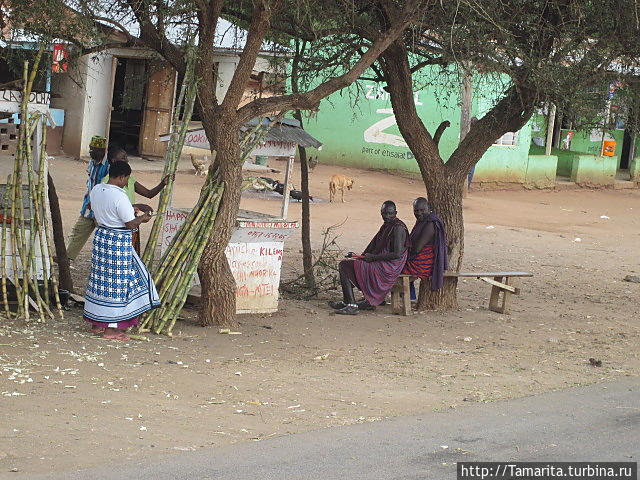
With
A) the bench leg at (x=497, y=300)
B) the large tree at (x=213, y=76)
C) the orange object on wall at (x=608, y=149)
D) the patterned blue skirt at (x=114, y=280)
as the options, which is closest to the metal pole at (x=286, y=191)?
the large tree at (x=213, y=76)

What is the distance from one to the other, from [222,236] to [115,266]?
3.80 ft

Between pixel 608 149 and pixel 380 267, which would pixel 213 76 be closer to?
pixel 380 267

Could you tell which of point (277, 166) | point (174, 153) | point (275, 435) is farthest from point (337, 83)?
point (277, 166)

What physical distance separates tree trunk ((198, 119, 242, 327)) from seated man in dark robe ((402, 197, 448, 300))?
2378 mm

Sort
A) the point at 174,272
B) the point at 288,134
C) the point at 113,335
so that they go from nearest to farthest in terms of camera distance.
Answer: the point at 113,335 < the point at 174,272 < the point at 288,134

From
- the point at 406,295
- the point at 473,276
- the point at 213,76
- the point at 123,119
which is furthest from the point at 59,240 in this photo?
the point at 123,119

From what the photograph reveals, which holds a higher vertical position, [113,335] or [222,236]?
[222,236]

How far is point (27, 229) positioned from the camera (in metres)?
8.66

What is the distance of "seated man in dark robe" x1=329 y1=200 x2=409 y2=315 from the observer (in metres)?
10.4

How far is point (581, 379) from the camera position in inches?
322

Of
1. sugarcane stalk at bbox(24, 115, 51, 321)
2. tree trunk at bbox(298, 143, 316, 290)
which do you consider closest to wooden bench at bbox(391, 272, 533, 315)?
tree trunk at bbox(298, 143, 316, 290)

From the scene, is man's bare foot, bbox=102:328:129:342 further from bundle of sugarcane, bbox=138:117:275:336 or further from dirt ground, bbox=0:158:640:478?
bundle of sugarcane, bbox=138:117:275:336

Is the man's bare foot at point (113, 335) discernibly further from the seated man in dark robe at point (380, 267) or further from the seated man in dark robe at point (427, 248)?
the seated man in dark robe at point (427, 248)

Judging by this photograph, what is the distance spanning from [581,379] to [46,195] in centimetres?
494
